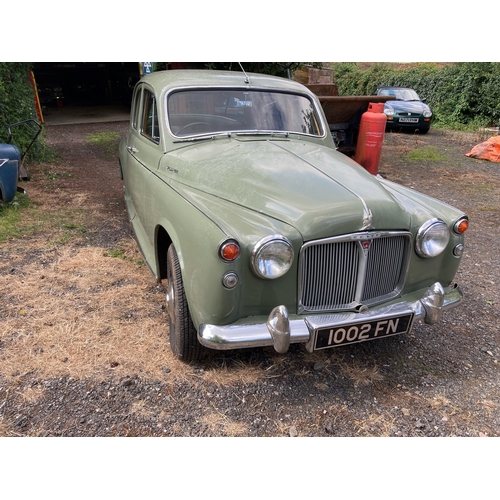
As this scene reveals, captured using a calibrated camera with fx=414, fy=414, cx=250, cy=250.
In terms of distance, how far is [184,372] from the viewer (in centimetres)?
272

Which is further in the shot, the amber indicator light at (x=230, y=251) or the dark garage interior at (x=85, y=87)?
the dark garage interior at (x=85, y=87)

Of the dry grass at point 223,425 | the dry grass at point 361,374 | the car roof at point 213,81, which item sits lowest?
the dry grass at point 361,374

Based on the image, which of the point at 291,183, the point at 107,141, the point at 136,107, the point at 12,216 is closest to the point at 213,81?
the point at 136,107

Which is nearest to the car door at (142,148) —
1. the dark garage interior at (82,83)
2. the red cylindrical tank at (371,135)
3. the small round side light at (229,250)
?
the small round side light at (229,250)

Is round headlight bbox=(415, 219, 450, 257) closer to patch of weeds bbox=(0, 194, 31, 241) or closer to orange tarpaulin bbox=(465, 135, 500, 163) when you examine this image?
patch of weeds bbox=(0, 194, 31, 241)

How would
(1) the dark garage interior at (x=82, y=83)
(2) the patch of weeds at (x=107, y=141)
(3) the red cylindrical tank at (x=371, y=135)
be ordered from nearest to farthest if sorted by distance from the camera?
(3) the red cylindrical tank at (x=371, y=135) → (2) the patch of weeds at (x=107, y=141) → (1) the dark garage interior at (x=82, y=83)

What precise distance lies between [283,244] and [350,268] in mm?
501

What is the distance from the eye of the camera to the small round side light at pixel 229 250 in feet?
7.14

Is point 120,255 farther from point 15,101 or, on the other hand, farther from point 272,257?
point 15,101

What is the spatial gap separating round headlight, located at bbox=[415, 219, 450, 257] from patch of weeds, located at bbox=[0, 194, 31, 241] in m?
4.31

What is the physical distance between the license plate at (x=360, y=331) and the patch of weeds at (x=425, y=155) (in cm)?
807

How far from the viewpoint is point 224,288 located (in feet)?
7.29

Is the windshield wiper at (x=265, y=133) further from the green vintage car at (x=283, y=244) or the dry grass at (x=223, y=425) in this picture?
the dry grass at (x=223, y=425)

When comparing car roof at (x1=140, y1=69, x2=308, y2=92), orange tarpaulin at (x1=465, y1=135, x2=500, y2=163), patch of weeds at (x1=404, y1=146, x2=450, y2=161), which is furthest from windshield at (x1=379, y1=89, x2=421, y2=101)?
car roof at (x1=140, y1=69, x2=308, y2=92)
